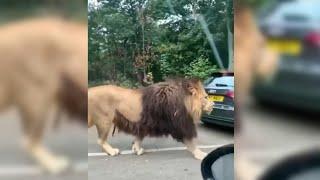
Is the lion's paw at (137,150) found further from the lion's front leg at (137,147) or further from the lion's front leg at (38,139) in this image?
the lion's front leg at (38,139)

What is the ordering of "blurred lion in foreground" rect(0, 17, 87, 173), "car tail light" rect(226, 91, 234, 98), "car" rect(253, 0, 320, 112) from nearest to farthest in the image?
"car" rect(253, 0, 320, 112) → "blurred lion in foreground" rect(0, 17, 87, 173) → "car tail light" rect(226, 91, 234, 98)

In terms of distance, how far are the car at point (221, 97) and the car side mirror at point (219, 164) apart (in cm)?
11

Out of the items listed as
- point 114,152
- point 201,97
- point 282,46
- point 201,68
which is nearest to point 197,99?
point 201,97

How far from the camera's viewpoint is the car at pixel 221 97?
1.79m

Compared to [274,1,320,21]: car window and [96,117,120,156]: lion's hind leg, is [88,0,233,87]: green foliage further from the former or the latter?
[274,1,320,21]: car window

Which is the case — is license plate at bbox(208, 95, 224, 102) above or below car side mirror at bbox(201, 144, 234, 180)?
above

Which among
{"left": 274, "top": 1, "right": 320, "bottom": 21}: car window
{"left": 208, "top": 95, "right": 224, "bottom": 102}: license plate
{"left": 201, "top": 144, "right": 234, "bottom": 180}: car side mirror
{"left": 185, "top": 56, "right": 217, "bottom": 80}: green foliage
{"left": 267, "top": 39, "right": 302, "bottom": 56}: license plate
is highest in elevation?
{"left": 274, "top": 1, "right": 320, "bottom": 21}: car window

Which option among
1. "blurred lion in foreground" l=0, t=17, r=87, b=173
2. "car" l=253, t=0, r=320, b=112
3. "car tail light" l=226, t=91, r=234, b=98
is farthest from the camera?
"car tail light" l=226, t=91, r=234, b=98

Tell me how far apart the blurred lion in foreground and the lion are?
13.2 inches

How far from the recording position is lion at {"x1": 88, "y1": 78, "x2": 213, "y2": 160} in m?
1.92

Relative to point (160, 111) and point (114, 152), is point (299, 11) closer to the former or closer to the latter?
point (160, 111)

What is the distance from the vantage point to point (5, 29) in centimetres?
151

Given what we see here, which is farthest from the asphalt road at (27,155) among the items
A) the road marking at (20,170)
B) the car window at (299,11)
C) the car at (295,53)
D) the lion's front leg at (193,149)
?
the car window at (299,11)

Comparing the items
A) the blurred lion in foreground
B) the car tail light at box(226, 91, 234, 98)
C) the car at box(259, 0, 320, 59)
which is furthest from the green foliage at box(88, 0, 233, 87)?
the car at box(259, 0, 320, 59)
